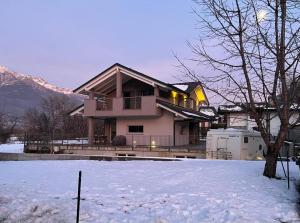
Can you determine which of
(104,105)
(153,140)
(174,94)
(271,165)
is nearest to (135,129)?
(153,140)

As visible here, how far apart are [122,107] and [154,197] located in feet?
77.6

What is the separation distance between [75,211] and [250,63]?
7438 millimetres

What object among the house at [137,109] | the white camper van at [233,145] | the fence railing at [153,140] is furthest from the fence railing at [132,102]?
the white camper van at [233,145]

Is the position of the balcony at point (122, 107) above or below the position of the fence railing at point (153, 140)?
above

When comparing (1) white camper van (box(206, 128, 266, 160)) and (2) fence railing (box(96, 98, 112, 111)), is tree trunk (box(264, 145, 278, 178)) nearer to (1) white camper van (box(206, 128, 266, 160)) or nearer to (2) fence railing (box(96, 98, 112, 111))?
(1) white camper van (box(206, 128, 266, 160))

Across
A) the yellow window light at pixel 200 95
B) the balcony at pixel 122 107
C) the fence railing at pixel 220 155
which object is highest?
the yellow window light at pixel 200 95

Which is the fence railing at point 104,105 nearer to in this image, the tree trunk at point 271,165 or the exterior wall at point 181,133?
the exterior wall at point 181,133

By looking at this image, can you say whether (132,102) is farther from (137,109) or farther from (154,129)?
(154,129)

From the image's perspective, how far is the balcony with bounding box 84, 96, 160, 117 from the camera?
107ft

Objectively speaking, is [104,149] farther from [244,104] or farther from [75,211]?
[75,211]

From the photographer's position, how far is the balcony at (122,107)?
32562 millimetres

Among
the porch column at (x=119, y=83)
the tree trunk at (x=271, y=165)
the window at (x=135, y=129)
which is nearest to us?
the tree trunk at (x=271, y=165)

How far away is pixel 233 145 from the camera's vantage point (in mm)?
26188

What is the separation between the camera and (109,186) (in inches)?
470
